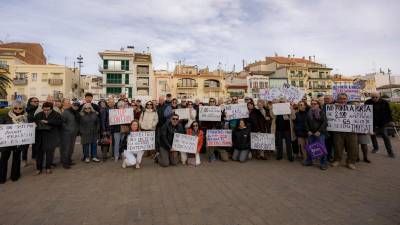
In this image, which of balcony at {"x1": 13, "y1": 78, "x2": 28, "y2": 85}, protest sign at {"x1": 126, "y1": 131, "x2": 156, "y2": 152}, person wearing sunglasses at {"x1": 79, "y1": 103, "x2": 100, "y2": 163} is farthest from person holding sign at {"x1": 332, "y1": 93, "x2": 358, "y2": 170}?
balcony at {"x1": 13, "y1": 78, "x2": 28, "y2": 85}

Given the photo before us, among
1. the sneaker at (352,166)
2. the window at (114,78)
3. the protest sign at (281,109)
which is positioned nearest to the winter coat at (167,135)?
the protest sign at (281,109)

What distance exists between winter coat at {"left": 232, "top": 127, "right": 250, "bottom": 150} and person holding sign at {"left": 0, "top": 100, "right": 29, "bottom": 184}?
22.3 feet

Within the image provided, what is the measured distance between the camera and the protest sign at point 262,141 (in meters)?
9.26

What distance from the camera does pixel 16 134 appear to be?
703cm

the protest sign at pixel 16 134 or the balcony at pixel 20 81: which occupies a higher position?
the balcony at pixel 20 81

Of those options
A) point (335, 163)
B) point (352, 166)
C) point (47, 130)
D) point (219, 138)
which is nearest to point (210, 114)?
point (219, 138)

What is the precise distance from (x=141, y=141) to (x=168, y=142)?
93cm

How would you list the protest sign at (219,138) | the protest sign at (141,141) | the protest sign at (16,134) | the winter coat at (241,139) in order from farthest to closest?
1. the protest sign at (219,138)
2. the winter coat at (241,139)
3. the protest sign at (141,141)
4. the protest sign at (16,134)

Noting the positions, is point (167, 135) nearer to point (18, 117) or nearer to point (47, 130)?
point (47, 130)

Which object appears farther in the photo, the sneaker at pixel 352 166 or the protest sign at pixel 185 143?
the protest sign at pixel 185 143

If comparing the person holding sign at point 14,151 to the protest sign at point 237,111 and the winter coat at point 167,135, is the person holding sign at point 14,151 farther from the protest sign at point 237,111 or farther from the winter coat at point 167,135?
the protest sign at point 237,111

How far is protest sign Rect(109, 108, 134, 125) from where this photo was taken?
367 inches

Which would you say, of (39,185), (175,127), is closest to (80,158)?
(39,185)

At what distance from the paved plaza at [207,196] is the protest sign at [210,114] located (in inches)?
100
